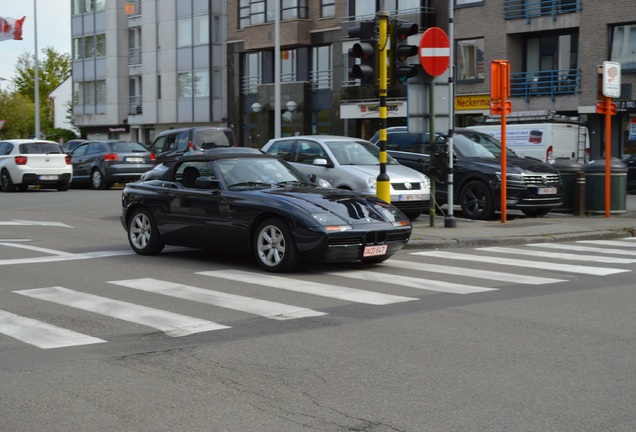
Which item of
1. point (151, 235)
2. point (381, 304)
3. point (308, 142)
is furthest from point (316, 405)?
point (308, 142)

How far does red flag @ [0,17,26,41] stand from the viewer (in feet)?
174

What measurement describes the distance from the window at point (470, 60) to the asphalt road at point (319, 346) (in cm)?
3043

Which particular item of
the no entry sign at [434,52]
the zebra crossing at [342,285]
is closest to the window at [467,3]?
the no entry sign at [434,52]

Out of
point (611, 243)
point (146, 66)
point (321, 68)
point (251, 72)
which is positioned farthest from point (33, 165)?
point (146, 66)

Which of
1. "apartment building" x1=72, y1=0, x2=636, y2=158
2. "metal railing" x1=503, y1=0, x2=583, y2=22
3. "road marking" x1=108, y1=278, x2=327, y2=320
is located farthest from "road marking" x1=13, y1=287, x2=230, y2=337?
"metal railing" x1=503, y1=0, x2=583, y2=22

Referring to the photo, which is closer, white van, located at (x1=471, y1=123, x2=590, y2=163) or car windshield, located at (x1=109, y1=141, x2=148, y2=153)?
white van, located at (x1=471, y1=123, x2=590, y2=163)

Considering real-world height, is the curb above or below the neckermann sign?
below

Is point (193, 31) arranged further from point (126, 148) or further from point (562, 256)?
point (562, 256)

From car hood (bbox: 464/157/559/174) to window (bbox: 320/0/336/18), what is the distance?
3081 cm

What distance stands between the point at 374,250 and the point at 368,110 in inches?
1397

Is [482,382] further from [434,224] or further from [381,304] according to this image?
[434,224]

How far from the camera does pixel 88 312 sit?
908cm

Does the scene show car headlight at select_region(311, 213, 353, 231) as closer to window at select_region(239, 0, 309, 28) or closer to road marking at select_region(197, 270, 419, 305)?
road marking at select_region(197, 270, 419, 305)

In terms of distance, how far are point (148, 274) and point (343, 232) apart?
7.80 feet
